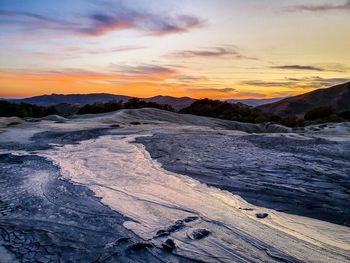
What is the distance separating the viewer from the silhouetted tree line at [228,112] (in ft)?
65.4

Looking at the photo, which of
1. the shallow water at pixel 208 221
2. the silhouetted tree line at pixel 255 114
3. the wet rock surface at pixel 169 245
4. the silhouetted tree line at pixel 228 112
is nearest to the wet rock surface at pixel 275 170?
the shallow water at pixel 208 221

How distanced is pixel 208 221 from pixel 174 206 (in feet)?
1.48

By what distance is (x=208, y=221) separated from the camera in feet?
7.43

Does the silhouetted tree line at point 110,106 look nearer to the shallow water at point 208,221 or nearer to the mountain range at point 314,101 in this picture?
the shallow water at point 208,221

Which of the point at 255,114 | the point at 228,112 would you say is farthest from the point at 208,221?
the point at 228,112

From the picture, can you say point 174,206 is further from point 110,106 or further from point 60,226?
point 110,106

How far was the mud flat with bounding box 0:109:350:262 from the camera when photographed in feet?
5.99

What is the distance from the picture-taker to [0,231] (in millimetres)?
2051

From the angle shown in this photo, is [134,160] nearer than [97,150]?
Yes

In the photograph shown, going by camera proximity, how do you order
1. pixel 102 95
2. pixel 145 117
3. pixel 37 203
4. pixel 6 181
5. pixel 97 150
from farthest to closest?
A: 1. pixel 102 95
2. pixel 145 117
3. pixel 97 150
4. pixel 6 181
5. pixel 37 203

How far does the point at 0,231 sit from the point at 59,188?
3.38 feet

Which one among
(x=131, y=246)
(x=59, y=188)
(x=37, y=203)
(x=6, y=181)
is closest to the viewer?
(x=131, y=246)

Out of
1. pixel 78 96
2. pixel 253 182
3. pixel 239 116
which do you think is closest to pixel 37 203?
pixel 253 182

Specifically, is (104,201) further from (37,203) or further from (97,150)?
(97,150)
